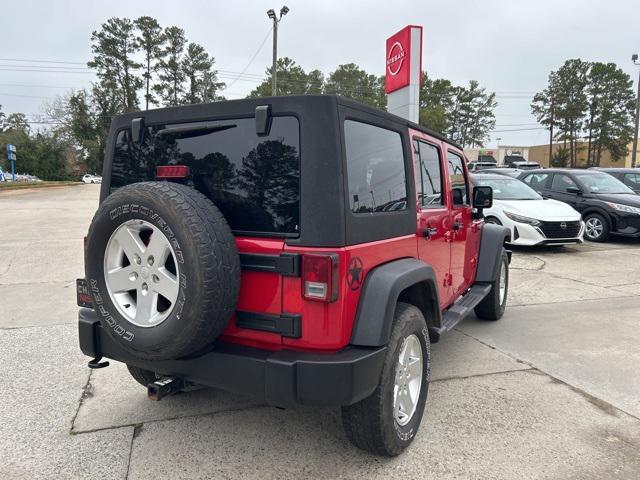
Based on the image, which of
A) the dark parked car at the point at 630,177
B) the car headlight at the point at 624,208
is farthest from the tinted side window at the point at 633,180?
the car headlight at the point at 624,208

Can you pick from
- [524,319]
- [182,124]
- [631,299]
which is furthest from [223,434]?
[631,299]

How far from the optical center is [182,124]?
8.61ft

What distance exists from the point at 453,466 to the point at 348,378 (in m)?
0.95

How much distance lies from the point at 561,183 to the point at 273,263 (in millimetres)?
11202

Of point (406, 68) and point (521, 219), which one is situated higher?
point (406, 68)

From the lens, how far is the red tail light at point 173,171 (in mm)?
2557

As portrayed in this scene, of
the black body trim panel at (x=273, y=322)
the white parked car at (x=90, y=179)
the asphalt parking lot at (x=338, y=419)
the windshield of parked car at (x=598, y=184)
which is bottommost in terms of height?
the asphalt parking lot at (x=338, y=419)

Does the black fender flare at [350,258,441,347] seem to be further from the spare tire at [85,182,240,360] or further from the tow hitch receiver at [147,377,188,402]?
the tow hitch receiver at [147,377,188,402]

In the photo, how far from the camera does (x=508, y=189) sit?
400 inches

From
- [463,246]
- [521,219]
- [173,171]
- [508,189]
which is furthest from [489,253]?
[508,189]

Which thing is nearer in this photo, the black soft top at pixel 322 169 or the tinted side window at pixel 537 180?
the black soft top at pixel 322 169

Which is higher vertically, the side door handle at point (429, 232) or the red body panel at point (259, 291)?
the side door handle at point (429, 232)

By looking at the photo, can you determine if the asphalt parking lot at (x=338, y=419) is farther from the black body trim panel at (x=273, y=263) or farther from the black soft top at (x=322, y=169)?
the black soft top at (x=322, y=169)

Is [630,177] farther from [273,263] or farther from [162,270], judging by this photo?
[162,270]
